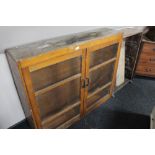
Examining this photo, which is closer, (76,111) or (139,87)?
(76,111)

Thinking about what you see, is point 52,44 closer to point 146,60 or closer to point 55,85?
point 55,85

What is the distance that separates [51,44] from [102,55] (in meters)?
0.58

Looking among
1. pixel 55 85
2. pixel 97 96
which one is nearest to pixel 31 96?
pixel 55 85

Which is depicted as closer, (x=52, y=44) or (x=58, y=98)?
(x=52, y=44)

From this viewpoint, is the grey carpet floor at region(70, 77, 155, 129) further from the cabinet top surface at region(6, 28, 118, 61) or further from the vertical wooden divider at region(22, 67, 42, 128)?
the cabinet top surface at region(6, 28, 118, 61)

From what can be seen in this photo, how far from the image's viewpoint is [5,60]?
1169mm

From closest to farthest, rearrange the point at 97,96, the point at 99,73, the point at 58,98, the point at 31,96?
the point at 31,96
the point at 58,98
the point at 99,73
the point at 97,96
